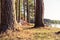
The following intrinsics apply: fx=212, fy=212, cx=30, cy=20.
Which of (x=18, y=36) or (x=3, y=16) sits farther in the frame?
(x=3, y=16)

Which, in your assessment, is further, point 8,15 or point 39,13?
point 39,13

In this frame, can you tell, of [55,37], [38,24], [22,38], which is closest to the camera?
[22,38]

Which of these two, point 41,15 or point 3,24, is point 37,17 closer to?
point 41,15

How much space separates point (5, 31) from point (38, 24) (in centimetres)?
657

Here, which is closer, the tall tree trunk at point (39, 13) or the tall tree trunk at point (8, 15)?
the tall tree trunk at point (8, 15)

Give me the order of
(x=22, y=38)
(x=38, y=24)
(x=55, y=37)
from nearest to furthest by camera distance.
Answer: (x=22, y=38) < (x=55, y=37) < (x=38, y=24)

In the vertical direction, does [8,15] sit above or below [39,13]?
above

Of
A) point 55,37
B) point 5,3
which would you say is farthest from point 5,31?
point 55,37

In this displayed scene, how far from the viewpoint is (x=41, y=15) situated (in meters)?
18.6

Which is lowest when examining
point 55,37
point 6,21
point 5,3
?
point 55,37

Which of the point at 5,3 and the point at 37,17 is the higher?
the point at 5,3

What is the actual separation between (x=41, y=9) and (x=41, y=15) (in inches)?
20.8

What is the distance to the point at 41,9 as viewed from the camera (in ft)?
61.1

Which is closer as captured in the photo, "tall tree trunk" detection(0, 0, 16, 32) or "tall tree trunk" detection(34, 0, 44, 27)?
Answer: "tall tree trunk" detection(0, 0, 16, 32)
